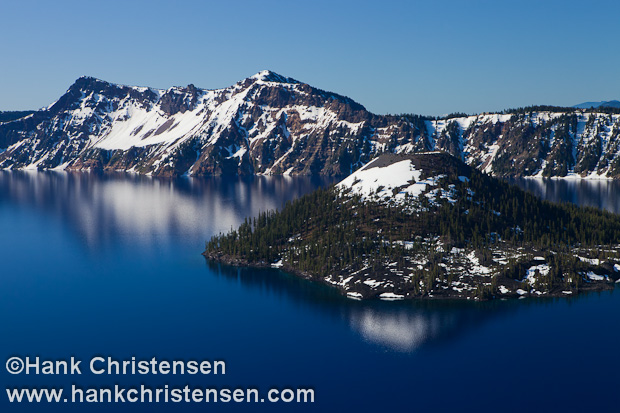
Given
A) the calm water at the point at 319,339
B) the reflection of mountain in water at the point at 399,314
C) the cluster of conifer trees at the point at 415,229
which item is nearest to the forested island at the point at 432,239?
the cluster of conifer trees at the point at 415,229

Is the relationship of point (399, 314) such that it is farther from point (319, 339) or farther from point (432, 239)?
point (432, 239)

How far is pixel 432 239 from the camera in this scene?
150875 millimetres

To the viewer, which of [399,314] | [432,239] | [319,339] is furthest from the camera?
[432,239]

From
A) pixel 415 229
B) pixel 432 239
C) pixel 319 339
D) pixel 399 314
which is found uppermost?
pixel 415 229

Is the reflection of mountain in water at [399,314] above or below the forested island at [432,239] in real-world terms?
below

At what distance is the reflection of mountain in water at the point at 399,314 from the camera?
Answer: 9875 cm

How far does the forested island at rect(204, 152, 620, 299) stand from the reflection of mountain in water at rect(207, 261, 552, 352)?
4658 millimetres

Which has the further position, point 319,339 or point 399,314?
point 399,314

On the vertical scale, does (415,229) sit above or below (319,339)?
above

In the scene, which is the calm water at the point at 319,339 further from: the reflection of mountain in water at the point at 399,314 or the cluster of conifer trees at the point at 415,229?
the cluster of conifer trees at the point at 415,229

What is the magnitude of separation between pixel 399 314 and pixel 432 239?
45501 millimetres

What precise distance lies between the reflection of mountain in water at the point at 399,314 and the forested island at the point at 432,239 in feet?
15.3

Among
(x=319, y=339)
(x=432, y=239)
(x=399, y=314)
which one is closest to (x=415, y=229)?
(x=432, y=239)

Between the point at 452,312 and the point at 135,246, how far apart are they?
116441mm
